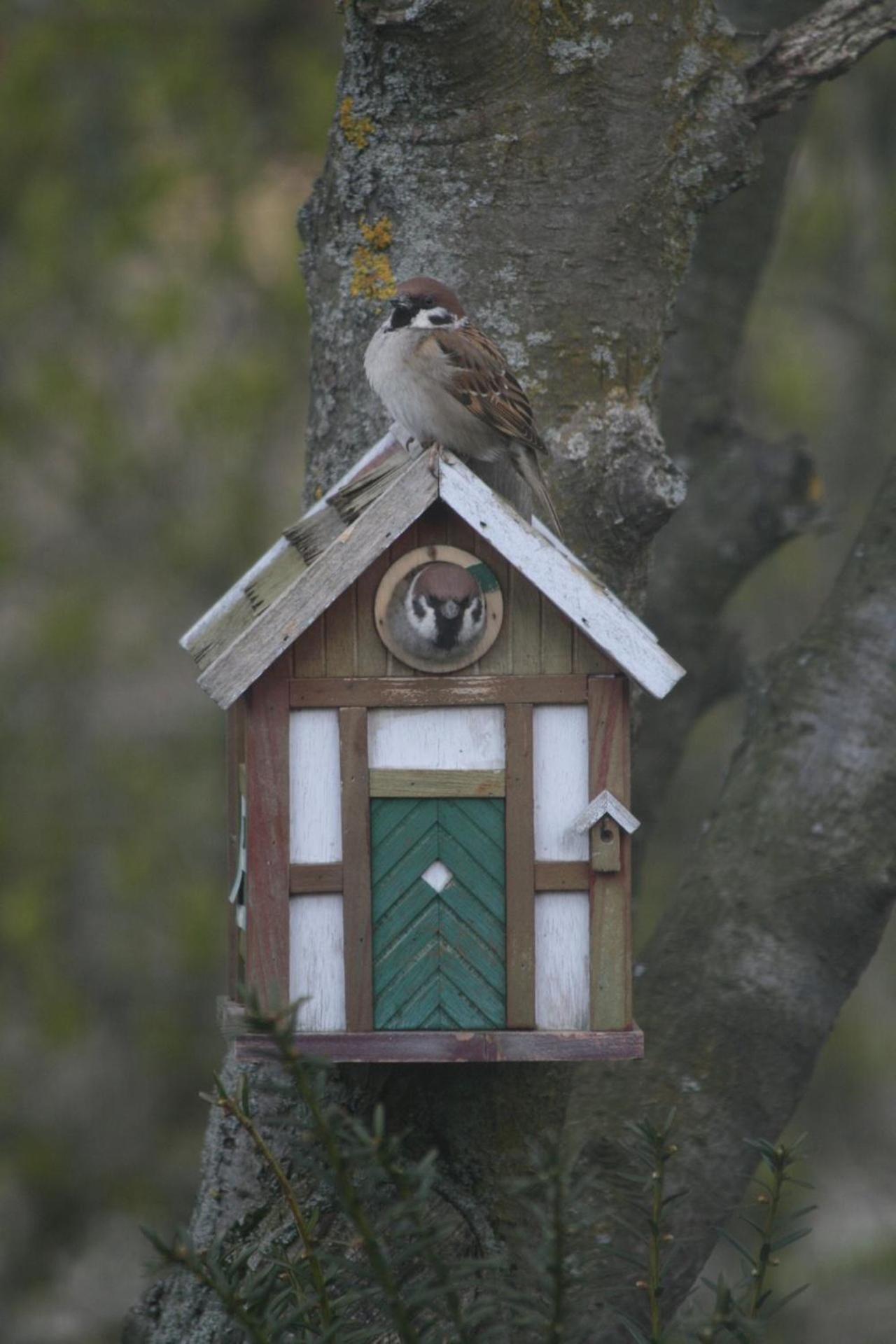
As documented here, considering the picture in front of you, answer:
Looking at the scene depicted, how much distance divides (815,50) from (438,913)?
6.35 ft

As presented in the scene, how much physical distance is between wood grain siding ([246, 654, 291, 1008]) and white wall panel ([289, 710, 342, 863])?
15mm

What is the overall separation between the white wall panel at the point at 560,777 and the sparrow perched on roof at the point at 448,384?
50 centimetres

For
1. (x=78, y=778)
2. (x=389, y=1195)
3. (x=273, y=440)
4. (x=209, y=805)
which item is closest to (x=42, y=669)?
(x=78, y=778)

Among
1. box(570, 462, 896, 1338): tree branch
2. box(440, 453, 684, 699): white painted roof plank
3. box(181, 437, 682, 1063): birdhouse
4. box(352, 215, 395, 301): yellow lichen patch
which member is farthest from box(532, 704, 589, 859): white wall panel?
box(352, 215, 395, 301): yellow lichen patch

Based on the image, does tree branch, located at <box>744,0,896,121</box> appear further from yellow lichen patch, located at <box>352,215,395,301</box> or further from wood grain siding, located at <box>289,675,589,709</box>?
wood grain siding, located at <box>289,675,589,709</box>

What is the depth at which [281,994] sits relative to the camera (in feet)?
7.89

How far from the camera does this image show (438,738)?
2449 mm

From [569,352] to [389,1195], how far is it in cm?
166

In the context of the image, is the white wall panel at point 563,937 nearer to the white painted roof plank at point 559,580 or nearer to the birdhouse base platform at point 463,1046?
the birdhouse base platform at point 463,1046

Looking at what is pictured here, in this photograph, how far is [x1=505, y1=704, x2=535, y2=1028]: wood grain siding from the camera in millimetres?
2438

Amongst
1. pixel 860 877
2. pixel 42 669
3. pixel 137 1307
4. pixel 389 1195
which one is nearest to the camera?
pixel 389 1195

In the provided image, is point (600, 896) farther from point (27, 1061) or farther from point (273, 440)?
point (27, 1061)

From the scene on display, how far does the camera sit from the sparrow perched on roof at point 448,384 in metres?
2.69

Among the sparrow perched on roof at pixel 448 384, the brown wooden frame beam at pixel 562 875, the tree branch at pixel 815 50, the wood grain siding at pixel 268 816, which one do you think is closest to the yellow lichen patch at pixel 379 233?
the sparrow perched on roof at pixel 448 384
